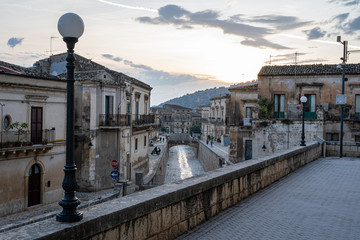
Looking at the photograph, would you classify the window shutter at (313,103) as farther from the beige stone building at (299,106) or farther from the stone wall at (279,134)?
the stone wall at (279,134)

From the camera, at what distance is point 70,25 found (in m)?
4.22

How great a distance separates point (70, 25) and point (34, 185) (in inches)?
632

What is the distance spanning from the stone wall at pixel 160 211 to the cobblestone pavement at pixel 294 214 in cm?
23

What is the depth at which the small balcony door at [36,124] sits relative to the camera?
1811 cm

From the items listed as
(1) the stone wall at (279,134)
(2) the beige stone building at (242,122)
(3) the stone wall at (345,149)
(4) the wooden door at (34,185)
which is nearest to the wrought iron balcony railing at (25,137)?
(4) the wooden door at (34,185)

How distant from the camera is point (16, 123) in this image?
16594 millimetres

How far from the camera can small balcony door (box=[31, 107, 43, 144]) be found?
18.1 m

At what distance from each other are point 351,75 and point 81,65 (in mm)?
20771

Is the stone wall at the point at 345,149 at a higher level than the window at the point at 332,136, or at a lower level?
lower

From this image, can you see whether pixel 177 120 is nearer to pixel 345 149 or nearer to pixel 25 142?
pixel 345 149

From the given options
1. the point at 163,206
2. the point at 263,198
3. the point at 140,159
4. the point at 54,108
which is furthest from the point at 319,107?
the point at 163,206

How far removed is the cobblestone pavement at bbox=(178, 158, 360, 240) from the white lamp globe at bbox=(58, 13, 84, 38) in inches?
128

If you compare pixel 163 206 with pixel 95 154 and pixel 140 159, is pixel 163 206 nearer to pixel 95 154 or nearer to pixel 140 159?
pixel 95 154

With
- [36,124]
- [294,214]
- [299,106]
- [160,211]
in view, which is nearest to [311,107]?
[299,106]
